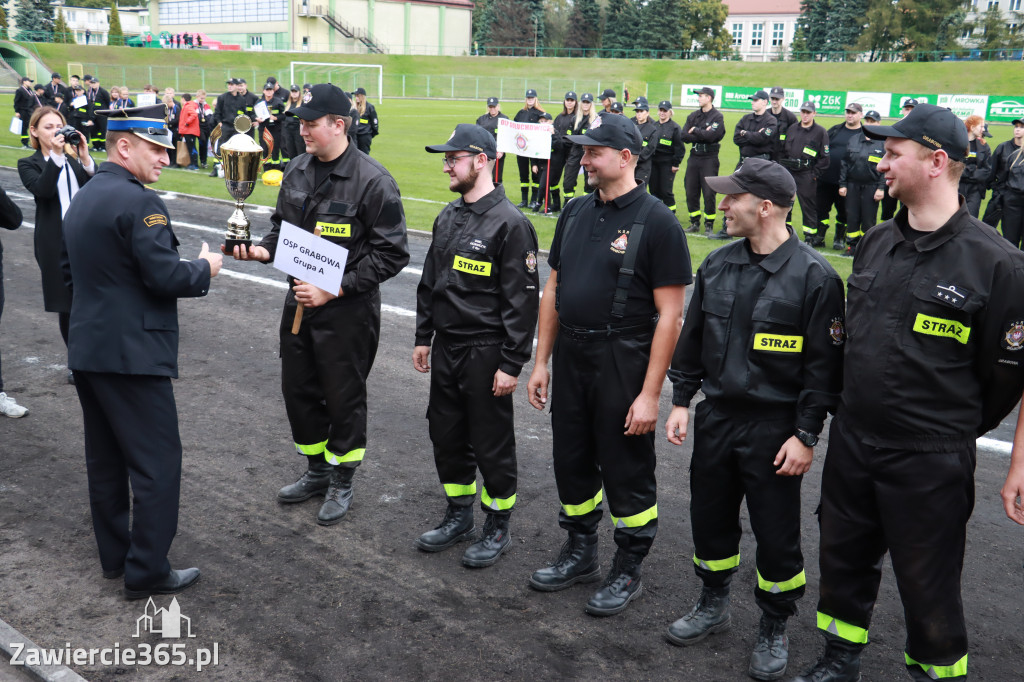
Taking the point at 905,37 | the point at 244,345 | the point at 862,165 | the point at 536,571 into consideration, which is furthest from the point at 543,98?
the point at 536,571

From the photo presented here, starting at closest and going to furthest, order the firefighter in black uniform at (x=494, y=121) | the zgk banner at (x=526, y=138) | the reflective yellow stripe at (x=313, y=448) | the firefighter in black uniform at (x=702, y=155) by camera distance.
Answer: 1. the reflective yellow stripe at (x=313, y=448)
2. the firefighter in black uniform at (x=702, y=155)
3. the zgk banner at (x=526, y=138)
4. the firefighter in black uniform at (x=494, y=121)

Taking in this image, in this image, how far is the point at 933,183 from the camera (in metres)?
3.50

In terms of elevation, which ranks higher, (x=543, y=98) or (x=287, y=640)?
(x=543, y=98)

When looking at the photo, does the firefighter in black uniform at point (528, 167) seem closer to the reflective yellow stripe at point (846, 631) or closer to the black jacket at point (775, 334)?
the black jacket at point (775, 334)

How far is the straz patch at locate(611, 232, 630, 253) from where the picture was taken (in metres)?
4.38

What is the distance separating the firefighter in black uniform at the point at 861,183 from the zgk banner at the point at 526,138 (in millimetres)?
5364

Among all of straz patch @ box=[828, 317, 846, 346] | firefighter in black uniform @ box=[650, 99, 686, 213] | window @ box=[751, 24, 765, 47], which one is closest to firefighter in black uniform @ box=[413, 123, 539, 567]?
straz patch @ box=[828, 317, 846, 346]

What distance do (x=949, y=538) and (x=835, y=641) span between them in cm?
72

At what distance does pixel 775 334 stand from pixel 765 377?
0.66 ft

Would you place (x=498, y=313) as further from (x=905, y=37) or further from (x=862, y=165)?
(x=905, y=37)

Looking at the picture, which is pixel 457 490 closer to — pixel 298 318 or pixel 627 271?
pixel 298 318

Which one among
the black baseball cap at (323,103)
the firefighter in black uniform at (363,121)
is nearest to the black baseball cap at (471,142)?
the black baseball cap at (323,103)

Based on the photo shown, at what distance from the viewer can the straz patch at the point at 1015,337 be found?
3340mm

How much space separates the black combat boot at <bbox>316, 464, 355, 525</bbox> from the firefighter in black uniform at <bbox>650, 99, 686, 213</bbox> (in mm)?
11681
